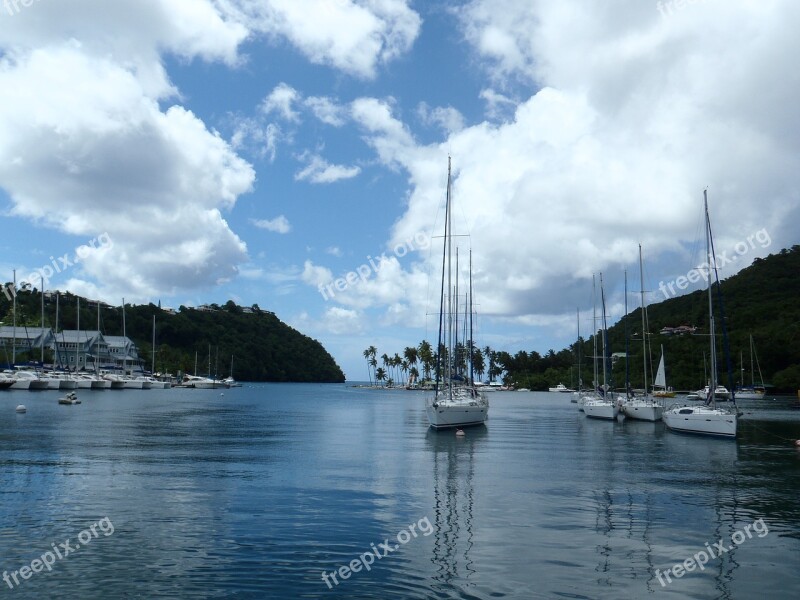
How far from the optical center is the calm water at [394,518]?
1573 centimetres

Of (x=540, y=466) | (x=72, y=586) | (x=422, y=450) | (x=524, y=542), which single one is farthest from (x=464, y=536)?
(x=422, y=450)

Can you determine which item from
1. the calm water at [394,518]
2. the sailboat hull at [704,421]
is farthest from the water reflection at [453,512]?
the sailboat hull at [704,421]

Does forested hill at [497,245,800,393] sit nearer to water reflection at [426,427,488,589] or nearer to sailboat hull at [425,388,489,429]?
sailboat hull at [425,388,489,429]

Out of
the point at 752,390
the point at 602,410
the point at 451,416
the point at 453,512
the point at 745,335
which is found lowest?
the point at 453,512

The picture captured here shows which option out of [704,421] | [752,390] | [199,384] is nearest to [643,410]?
[704,421]

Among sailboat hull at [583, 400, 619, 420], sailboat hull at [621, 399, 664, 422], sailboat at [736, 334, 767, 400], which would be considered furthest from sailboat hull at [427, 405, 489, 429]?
sailboat at [736, 334, 767, 400]

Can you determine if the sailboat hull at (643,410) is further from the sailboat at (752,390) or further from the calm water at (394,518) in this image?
the sailboat at (752,390)

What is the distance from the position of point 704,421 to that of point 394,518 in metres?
38.5

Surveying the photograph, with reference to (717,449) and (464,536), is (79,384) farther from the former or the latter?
(464,536)

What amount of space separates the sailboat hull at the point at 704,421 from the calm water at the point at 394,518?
5.46 metres

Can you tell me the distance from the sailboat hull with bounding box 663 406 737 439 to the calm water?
5455mm

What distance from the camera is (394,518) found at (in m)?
22.2

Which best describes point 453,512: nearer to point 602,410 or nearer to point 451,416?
point 451,416

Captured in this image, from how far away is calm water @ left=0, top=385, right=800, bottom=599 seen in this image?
51.6 feet
